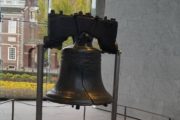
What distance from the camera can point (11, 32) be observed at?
12.7m

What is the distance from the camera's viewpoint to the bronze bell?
2447 millimetres

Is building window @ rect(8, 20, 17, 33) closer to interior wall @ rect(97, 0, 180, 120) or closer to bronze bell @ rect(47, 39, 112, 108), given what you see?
interior wall @ rect(97, 0, 180, 120)

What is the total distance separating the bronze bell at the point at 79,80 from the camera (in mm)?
2447

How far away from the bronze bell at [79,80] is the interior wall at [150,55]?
5.39m

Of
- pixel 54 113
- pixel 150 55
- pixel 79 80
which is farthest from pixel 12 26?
pixel 79 80

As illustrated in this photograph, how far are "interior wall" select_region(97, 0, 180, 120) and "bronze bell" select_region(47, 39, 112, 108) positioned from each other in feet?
17.7

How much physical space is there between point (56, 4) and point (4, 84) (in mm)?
3087

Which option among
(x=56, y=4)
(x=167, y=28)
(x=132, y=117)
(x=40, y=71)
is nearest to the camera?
(x=40, y=71)

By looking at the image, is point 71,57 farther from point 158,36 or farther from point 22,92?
point 22,92

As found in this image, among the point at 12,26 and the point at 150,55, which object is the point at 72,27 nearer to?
the point at 150,55

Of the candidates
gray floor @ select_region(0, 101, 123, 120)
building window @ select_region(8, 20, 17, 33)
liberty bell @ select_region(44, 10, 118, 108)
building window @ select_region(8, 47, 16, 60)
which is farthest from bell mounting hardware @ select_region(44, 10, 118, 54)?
building window @ select_region(8, 47, 16, 60)

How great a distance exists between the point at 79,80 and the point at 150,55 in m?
6.05

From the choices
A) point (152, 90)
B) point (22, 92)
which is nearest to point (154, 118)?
point (152, 90)

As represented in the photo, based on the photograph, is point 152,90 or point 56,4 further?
point 56,4
